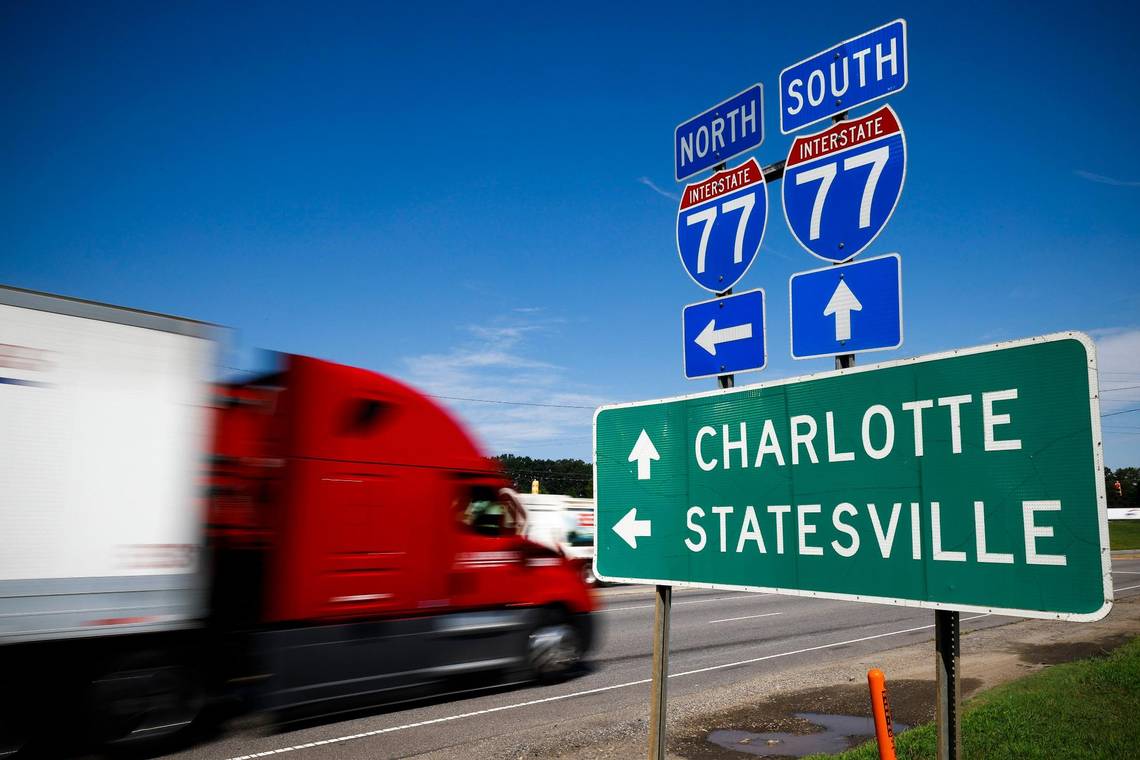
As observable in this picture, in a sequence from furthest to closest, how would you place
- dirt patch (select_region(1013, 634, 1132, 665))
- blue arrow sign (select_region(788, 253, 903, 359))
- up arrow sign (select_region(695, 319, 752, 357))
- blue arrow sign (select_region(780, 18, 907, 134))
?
dirt patch (select_region(1013, 634, 1132, 665)) < up arrow sign (select_region(695, 319, 752, 357)) < blue arrow sign (select_region(780, 18, 907, 134)) < blue arrow sign (select_region(788, 253, 903, 359))

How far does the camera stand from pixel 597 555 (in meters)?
4.65

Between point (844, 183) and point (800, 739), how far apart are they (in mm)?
5401

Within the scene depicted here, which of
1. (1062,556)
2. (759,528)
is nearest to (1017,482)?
(1062,556)

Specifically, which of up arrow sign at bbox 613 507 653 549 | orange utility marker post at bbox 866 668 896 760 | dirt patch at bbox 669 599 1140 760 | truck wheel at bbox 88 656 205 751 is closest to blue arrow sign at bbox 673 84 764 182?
up arrow sign at bbox 613 507 653 549

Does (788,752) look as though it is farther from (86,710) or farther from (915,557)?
(86,710)

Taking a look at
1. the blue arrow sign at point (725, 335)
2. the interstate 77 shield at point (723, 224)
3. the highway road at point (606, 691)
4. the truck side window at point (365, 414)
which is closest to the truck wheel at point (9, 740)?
the highway road at point (606, 691)

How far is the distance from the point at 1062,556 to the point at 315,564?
6991mm

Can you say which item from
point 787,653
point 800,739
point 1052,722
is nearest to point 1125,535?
point 787,653

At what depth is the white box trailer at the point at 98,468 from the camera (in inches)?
252

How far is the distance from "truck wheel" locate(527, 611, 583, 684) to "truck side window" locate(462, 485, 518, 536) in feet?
4.20

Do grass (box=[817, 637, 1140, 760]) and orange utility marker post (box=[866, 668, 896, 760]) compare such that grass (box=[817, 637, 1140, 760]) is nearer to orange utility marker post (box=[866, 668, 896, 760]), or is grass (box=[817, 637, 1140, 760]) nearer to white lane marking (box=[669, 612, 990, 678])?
orange utility marker post (box=[866, 668, 896, 760])

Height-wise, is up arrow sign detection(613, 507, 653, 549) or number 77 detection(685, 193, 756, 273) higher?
number 77 detection(685, 193, 756, 273)

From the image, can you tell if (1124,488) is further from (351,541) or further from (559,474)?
(351,541)

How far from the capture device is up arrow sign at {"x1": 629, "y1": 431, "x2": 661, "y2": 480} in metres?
4.46
